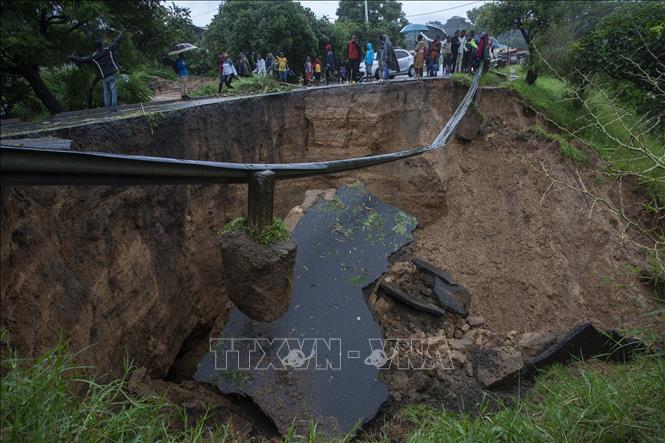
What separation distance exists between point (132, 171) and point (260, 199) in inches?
38.0

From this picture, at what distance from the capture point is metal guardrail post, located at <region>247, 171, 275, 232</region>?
123 inches

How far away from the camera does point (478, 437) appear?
2.42 metres

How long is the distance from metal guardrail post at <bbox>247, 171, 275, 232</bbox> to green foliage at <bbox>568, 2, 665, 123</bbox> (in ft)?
21.3

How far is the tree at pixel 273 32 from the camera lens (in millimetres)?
15695

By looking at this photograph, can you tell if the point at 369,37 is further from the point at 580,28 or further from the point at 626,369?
the point at 626,369

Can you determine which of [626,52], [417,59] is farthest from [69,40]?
[626,52]

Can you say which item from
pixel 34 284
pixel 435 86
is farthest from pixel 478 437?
pixel 435 86

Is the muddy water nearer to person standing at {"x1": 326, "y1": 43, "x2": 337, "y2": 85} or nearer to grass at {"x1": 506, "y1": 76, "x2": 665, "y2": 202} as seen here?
grass at {"x1": 506, "y1": 76, "x2": 665, "y2": 202}

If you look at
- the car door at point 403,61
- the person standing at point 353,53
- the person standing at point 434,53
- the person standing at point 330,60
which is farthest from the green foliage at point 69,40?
the car door at point 403,61

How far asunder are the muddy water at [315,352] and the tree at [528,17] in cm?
783

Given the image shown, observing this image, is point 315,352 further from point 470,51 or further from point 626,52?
point 470,51

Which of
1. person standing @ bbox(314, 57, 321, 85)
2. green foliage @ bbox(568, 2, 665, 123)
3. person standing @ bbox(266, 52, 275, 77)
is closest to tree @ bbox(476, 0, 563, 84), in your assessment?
green foliage @ bbox(568, 2, 665, 123)

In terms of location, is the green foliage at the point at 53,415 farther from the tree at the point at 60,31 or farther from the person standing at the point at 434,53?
the person standing at the point at 434,53

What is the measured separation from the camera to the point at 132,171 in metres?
2.44
